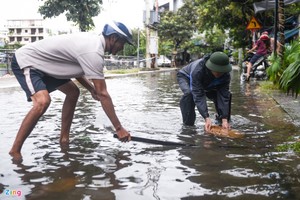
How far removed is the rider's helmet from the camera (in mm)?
4016

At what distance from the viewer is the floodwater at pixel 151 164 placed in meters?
3.10

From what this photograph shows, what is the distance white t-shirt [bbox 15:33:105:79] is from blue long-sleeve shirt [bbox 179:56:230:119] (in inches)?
72.4

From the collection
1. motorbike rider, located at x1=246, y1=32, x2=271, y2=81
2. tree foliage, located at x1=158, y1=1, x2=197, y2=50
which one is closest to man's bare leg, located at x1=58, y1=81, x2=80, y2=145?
motorbike rider, located at x1=246, y1=32, x2=271, y2=81

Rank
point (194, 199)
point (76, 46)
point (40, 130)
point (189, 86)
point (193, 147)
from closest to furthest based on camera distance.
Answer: point (194, 199), point (76, 46), point (193, 147), point (40, 130), point (189, 86)

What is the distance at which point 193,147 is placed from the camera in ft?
15.3

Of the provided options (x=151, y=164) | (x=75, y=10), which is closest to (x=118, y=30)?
(x=151, y=164)

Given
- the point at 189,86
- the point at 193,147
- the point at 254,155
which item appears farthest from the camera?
the point at 189,86

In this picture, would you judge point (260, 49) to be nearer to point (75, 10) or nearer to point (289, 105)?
point (289, 105)

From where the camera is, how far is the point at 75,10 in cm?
2894

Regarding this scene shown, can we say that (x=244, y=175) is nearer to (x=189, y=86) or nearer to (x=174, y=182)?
(x=174, y=182)

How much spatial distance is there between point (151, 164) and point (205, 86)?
6.96 feet

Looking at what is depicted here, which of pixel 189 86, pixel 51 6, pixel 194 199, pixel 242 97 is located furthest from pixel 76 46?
pixel 51 6

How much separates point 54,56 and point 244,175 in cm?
213

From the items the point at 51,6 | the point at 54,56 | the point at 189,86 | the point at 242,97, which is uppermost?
the point at 51,6
